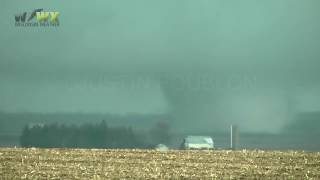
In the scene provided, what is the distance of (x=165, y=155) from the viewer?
184 ft

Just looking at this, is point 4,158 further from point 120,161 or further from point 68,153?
point 120,161

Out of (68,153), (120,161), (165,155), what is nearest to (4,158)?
(68,153)

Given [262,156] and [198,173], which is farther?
[262,156]

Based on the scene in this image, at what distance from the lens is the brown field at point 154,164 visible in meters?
47.6

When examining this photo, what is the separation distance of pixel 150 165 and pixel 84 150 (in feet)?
27.4

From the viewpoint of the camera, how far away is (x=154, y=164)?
170 feet

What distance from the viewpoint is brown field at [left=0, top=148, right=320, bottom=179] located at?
47.6 meters

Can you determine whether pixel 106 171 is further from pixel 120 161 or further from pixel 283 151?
pixel 283 151

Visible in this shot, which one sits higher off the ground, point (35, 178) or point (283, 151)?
point (283, 151)

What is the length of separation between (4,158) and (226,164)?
16.8 metres

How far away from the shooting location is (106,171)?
159ft

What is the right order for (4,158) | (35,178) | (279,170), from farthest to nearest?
1. (4,158)
2. (279,170)
3. (35,178)

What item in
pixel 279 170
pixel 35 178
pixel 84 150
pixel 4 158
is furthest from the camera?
pixel 84 150

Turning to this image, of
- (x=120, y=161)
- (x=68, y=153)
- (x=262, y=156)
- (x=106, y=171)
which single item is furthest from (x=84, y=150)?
(x=262, y=156)
